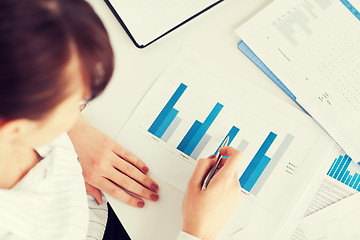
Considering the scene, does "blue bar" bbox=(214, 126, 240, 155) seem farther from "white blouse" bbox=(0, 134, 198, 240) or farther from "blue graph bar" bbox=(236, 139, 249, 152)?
"white blouse" bbox=(0, 134, 198, 240)

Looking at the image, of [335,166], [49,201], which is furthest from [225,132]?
[49,201]

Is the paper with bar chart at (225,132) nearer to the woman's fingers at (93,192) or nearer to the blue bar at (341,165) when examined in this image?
the blue bar at (341,165)

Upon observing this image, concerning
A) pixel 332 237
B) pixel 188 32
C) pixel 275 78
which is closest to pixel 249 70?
pixel 275 78

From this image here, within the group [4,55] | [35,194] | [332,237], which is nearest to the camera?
[4,55]

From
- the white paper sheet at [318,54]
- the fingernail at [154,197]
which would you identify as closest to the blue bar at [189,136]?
the fingernail at [154,197]

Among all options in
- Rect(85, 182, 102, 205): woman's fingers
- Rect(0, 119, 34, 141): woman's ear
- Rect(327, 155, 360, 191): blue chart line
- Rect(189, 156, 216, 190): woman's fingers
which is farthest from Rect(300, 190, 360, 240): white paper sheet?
Rect(0, 119, 34, 141): woman's ear

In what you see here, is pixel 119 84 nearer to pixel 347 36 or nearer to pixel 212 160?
pixel 212 160

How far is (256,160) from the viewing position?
2.06 ft

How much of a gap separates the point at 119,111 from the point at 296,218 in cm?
43

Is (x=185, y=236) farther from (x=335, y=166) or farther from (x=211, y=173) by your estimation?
(x=335, y=166)

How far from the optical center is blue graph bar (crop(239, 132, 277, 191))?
0.62 meters

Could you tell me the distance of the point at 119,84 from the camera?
2.22 ft

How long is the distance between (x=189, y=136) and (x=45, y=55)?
0.38 metres

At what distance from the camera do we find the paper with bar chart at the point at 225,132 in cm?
62
